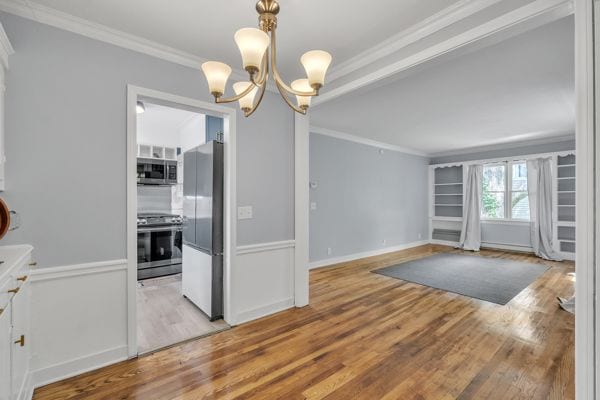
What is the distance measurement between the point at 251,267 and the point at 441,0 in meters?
2.80

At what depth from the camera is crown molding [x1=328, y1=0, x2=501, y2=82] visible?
6.10 ft

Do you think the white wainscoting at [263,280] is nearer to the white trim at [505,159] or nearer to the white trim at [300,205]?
the white trim at [300,205]

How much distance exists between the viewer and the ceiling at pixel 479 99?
2596 mm

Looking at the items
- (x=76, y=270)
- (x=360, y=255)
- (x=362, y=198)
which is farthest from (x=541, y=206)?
(x=76, y=270)

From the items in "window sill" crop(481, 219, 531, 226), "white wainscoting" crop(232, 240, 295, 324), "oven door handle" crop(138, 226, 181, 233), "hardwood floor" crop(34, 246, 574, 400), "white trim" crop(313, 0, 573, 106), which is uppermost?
"white trim" crop(313, 0, 573, 106)

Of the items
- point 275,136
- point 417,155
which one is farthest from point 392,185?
point 275,136

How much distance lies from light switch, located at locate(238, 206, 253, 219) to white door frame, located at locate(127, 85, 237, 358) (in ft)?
0.24

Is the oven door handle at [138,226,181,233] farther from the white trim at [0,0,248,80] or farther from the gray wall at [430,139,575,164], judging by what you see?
the gray wall at [430,139,575,164]

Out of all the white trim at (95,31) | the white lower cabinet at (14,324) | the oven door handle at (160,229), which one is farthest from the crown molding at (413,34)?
the oven door handle at (160,229)

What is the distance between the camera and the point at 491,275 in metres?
4.67

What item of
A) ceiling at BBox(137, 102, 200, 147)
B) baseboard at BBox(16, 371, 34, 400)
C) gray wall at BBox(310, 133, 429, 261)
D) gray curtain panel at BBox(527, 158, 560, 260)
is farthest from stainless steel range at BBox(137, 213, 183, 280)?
gray curtain panel at BBox(527, 158, 560, 260)

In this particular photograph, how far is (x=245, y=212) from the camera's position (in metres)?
2.90

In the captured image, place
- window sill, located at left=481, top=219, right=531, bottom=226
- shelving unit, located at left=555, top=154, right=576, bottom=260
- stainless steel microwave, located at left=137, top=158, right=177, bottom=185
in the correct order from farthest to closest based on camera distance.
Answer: window sill, located at left=481, top=219, right=531, bottom=226 < shelving unit, located at left=555, top=154, right=576, bottom=260 < stainless steel microwave, located at left=137, top=158, right=177, bottom=185

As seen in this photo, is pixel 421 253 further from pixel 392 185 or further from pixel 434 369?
pixel 434 369
